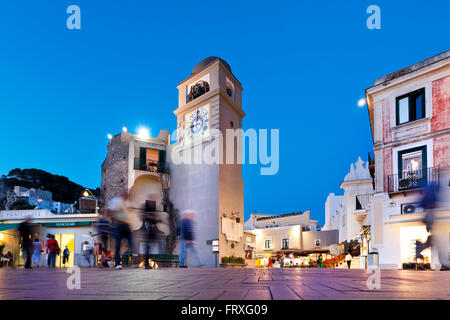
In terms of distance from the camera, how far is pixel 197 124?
26.1 m

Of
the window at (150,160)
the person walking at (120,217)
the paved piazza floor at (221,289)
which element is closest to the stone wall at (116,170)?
the window at (150,160)

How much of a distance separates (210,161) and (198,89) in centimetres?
→ 659

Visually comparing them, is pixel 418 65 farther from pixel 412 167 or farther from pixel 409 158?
pixel 412 167

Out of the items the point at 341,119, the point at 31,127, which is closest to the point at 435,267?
the point at 341,119

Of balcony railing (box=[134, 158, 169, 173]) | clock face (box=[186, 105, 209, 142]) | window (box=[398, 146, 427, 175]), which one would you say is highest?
clock face (box=[186, 105, 209, 142])

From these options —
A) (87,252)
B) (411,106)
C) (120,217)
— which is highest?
(411,106)

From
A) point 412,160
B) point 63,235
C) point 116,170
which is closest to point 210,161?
point 116,170

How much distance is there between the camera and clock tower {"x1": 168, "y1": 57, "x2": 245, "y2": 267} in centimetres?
→ 2334

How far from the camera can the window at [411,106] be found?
48.9 ft

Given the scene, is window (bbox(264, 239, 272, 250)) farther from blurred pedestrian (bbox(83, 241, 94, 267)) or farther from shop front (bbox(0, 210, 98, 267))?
blurred pedestrian (bbox(83, 241, 94, 267))

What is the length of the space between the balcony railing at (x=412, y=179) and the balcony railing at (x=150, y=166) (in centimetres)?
1782

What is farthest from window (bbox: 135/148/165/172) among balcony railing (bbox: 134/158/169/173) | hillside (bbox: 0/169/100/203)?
hillside (bbox: 0/169/100/203)

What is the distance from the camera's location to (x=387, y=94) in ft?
51.9

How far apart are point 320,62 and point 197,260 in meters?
124
